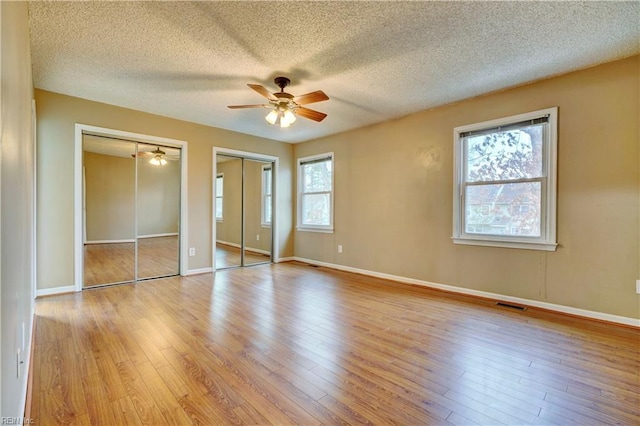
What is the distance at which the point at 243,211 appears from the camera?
19.3 ft

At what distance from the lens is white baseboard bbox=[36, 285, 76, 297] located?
3662 millimetres

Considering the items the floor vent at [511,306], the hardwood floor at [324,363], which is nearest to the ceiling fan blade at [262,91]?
the hardwood floor at [324,363]

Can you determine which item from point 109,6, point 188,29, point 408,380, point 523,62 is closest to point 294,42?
point 188,29

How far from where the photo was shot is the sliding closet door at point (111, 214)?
4.36 metres

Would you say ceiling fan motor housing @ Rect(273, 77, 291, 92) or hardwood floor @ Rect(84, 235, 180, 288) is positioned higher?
ceiling fan motor housing @ Rect(273, 77, 291, 92)

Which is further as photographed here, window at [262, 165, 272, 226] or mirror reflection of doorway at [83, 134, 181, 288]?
window at [262, 165, 272, 226]

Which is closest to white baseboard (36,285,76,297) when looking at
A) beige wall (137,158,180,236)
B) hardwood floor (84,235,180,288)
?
hardwood floor (84,235,180,288)

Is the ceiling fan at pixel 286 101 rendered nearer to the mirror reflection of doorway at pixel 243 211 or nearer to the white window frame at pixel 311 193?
the white window frame at pixel 311 193

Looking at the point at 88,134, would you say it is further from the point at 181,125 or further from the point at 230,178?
the point at 230,178

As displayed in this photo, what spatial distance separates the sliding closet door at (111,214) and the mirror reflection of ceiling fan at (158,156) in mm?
148

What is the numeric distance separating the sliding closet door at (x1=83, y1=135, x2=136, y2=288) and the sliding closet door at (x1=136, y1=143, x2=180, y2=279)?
113 mm

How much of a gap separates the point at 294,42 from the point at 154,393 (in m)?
2.83

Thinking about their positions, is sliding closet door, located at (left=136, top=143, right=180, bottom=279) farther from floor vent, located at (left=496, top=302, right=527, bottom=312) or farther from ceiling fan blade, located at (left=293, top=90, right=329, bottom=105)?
floor vent, located at (left=496, top=302, right=527, bottom=312)

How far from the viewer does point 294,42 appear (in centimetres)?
260
